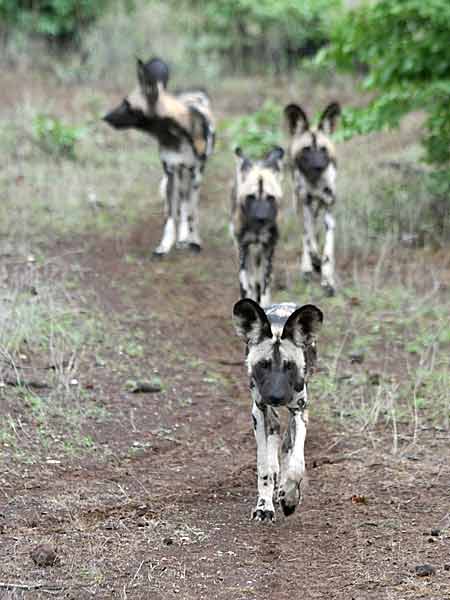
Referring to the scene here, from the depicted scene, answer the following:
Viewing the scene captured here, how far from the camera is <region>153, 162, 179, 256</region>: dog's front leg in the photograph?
9555mm

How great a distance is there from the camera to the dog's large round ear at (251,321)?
4805mm

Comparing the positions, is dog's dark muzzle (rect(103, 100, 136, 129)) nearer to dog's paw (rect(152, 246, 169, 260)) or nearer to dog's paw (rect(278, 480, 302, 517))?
dog's paw (rect(152, 246, 169, 260))

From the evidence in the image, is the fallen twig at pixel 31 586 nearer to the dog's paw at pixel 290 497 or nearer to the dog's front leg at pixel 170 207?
the dog's paw at pixel 290 497

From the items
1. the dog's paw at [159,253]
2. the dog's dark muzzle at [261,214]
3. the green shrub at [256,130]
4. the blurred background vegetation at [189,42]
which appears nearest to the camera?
the dog's dark muzzle at [261,214]

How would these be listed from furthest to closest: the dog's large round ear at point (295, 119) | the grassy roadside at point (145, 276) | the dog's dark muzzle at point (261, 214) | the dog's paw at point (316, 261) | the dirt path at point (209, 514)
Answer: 1. the dog's paw at point (316, 261)
2. the dog's large round ear at point (295, 119)
3. the dog's dark muzzle at point (261, 214)
4. the grassy roadside at point (145, 276)
5. the dirt path at point (209, 514)

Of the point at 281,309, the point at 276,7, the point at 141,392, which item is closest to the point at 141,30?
the point at 276,7

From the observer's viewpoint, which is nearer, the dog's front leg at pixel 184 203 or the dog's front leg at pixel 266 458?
the dog's front leg at pixel 266 458

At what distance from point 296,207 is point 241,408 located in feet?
10.8

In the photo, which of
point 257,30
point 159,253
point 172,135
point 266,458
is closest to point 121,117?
point 172,135

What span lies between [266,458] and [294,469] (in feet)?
0.96

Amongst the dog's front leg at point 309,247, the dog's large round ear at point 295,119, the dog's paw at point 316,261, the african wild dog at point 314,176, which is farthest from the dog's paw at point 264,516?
the dog's large round ear at point 295,119

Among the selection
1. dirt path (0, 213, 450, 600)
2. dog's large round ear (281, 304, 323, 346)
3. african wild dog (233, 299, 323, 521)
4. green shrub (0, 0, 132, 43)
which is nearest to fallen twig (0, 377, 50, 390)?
dirt path (0, 213, 450, 600)

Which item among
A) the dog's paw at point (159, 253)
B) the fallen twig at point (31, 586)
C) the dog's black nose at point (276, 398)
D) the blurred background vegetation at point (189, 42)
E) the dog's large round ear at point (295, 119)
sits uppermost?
the blurred background vegetation at point (189, 42)

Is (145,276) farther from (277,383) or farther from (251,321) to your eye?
(277,383)
